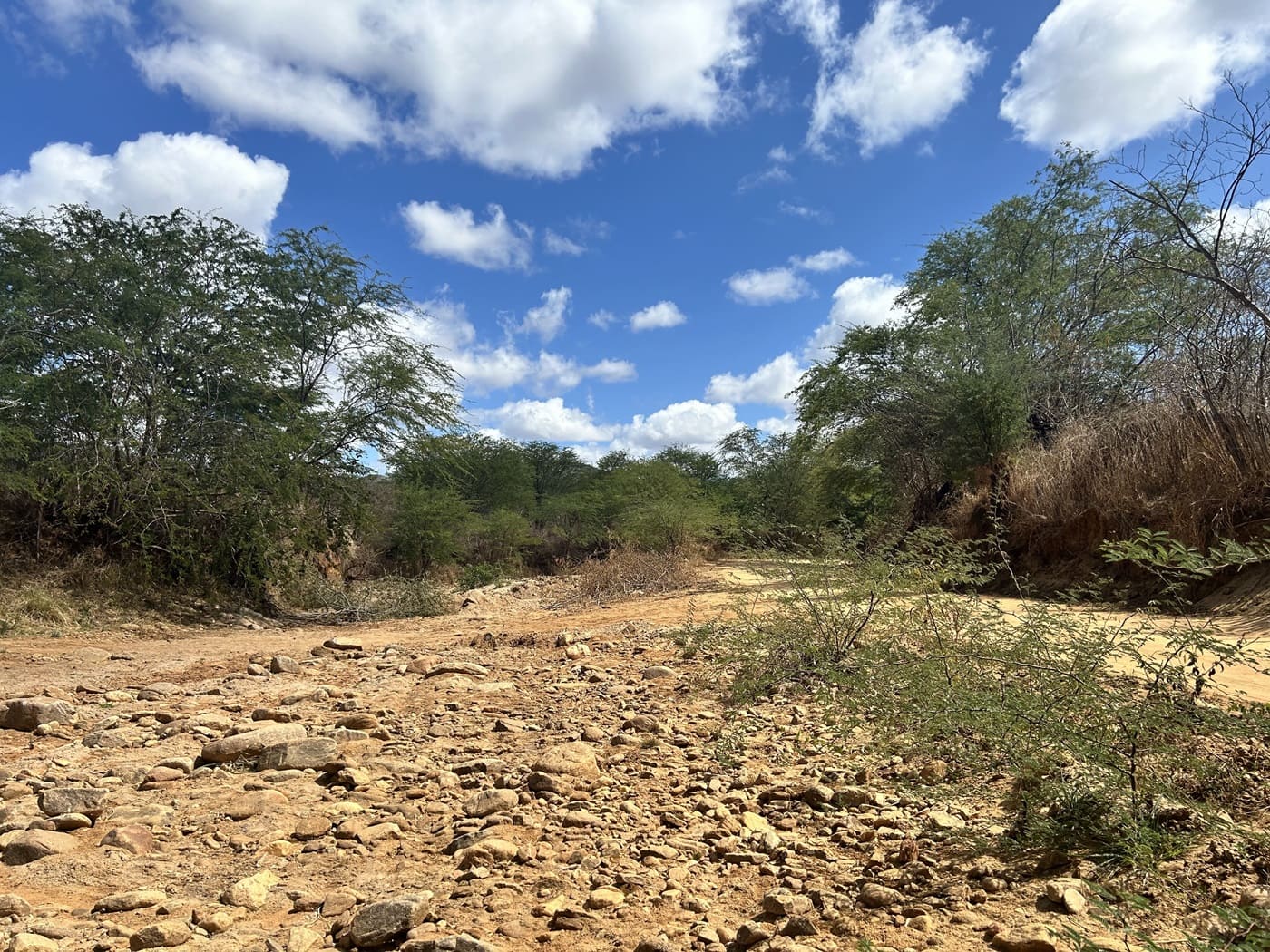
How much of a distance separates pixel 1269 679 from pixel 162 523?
13251mm

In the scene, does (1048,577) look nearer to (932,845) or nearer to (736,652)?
(736,652)

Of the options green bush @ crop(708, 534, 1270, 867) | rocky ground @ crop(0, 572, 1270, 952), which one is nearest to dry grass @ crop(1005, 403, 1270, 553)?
green bush @ crop(708, 534, 1270, 867)

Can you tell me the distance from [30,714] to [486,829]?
3.63 metres

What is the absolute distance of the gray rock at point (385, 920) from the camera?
6.88 ft

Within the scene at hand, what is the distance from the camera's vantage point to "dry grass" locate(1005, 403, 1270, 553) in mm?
8547

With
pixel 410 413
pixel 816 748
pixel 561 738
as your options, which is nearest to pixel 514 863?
pixel 561 738

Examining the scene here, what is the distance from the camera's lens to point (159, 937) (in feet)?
6.88

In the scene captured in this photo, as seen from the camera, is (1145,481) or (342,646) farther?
(1145,481)

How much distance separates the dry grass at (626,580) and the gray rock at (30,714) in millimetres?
8008

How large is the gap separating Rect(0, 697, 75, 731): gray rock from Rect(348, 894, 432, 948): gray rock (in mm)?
3679

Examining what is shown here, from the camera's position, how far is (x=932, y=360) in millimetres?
16797

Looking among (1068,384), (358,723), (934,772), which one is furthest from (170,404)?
(1068,384)

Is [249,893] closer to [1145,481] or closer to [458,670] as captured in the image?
[458,670]

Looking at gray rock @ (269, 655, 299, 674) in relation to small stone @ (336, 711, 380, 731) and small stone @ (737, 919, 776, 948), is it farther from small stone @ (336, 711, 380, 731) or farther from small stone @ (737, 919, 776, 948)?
small stone @ (737, 919, 776, 948)
